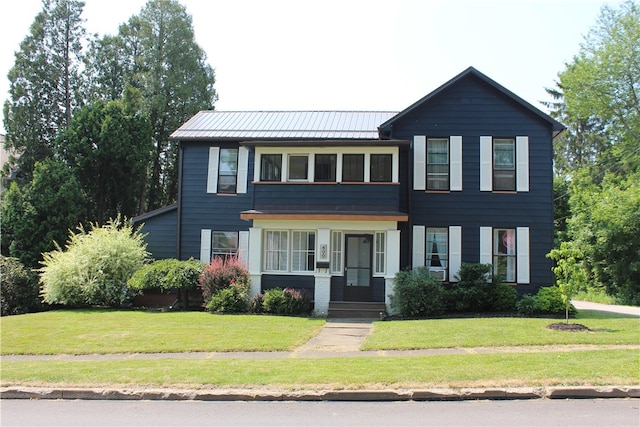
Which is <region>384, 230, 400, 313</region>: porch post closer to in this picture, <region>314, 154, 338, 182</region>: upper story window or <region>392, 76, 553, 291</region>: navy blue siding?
<region>392, 76, 553, 291</region>: navy blue siding

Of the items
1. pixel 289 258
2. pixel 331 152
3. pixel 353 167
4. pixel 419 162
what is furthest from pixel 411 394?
pixel 419 162

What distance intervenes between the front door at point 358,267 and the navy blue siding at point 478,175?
149cm

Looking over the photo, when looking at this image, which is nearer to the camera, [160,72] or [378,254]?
[378,254]

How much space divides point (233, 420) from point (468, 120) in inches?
623

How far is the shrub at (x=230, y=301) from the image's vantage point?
18438 millimetres

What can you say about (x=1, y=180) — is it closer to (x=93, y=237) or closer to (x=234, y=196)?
(x=93, y=237)

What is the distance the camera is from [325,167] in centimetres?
1997

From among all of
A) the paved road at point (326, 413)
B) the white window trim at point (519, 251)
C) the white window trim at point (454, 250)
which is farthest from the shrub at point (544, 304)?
the paved road at point (326, 413)

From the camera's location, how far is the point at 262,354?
452 inches

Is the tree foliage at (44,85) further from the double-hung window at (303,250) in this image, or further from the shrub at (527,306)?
the shrub at (527,306)

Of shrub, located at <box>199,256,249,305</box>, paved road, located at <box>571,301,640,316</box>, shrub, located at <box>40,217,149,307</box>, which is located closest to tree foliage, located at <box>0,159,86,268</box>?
shrub, located at <box>40,217,149,307</box>

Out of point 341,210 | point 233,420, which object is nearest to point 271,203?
point 341,210

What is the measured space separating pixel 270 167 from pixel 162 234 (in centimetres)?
551

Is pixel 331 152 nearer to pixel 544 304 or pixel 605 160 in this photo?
pixel 544 304
